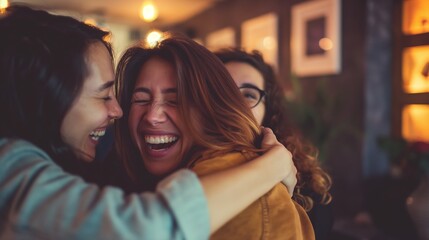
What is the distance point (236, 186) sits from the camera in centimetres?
75

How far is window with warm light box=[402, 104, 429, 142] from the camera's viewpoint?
2867 millimetres

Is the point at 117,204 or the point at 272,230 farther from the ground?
the point at 117,204

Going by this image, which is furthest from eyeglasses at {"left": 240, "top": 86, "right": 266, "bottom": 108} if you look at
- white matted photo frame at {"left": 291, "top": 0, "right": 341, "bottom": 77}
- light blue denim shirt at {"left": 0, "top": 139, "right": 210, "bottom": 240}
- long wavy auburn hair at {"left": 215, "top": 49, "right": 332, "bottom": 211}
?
white matted photo frame at {"left": 291, "top": 0, "right": 341, "bottom": 77}

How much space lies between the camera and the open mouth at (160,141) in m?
1.20

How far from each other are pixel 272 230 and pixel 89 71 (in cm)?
60

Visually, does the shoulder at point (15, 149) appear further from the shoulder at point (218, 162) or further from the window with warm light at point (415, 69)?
the window with warm light at point (415, 69)

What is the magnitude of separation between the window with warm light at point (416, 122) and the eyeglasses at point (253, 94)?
6.19ft

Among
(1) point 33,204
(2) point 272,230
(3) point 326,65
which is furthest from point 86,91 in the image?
(3) point 326,65

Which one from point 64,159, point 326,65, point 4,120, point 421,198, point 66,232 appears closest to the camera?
point 66,232

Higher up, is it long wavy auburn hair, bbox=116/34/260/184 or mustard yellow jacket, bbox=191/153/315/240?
long wavy auburn hair, bbox=116/34/260/184

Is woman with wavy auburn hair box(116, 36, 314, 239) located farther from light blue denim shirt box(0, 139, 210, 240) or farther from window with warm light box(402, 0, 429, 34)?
window with warm light box(402, 0, 429, 34)

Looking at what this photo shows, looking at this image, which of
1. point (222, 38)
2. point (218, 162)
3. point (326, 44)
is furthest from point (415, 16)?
point (222, 38)

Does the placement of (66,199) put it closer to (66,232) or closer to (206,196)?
(66,232)

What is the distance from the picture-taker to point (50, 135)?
863 mm
